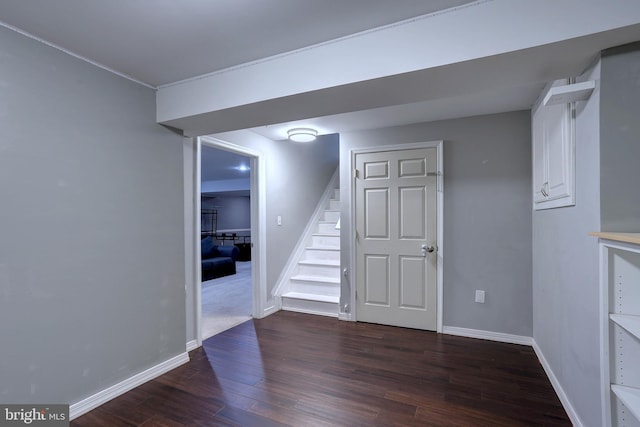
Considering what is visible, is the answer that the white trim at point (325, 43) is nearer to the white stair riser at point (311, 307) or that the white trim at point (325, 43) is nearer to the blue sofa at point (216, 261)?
the white stair riser at point (311, 307)

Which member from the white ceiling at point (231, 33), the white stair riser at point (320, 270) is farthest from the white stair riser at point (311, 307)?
the white ceiling at point (231, 33)

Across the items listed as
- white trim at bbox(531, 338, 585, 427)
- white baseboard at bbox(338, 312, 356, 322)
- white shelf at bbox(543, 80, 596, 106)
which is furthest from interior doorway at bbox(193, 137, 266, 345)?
white trim at bbox(531, 338, 585, 427)

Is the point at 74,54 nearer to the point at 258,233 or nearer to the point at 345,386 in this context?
the point at 258,233

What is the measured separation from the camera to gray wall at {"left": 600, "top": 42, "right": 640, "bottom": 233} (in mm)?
1374

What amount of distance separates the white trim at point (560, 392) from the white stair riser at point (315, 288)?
210 cm

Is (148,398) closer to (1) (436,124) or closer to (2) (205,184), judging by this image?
(1) (436,124)

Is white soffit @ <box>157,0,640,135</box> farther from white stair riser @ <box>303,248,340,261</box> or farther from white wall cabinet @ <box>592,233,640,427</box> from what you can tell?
white stair riser @ <box>303,248,340,261</box>

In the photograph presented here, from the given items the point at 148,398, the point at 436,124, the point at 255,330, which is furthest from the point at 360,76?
the point at 255,330

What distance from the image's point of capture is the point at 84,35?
5.62 feet

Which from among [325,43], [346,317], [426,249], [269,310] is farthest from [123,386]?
[426,249]

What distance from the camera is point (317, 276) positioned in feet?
13.8

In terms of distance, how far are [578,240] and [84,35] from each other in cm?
298

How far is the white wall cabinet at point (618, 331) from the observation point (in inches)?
50.9

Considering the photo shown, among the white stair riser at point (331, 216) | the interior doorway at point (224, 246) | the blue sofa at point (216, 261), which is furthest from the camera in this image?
the blue sofa at point (216, 261)
